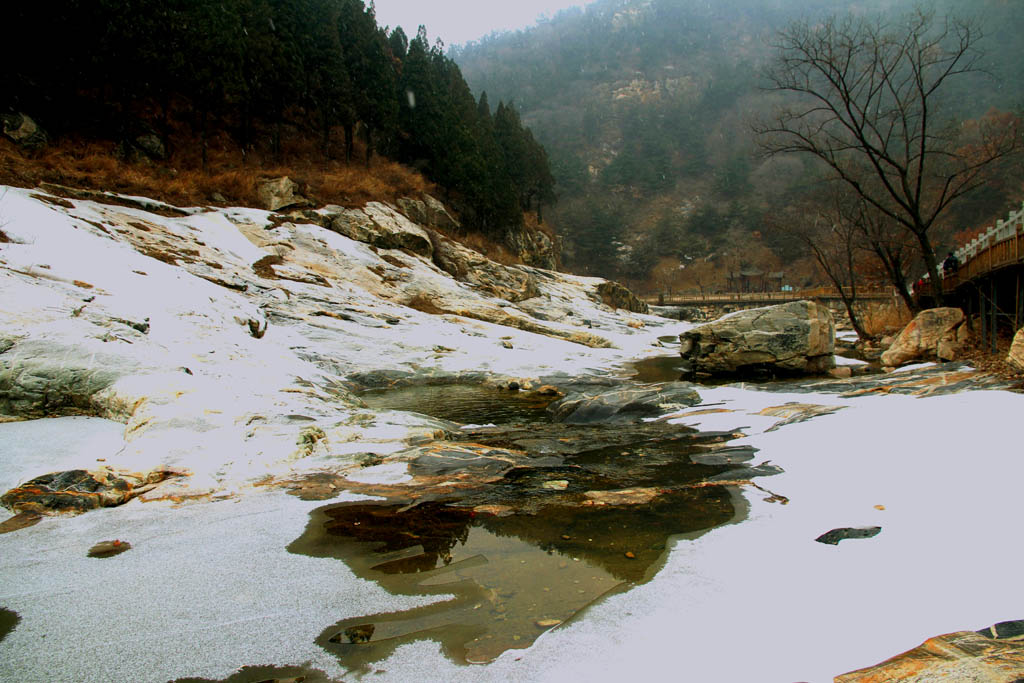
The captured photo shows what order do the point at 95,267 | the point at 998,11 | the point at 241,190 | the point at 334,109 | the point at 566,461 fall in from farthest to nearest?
the point at 998,11, the point at 334,109, the point at 241,190, the point at 95,267, the point at 566,461

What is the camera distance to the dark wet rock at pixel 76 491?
361 centimetres

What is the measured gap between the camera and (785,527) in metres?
3.20

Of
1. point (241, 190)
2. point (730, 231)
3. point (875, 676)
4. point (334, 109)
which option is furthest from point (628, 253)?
point (875, 676)

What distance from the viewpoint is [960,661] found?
180 centimetres

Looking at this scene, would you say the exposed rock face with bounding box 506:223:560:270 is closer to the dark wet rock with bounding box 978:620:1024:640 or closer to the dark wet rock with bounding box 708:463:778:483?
the dark wet rock with bounding box 708:463:778:483

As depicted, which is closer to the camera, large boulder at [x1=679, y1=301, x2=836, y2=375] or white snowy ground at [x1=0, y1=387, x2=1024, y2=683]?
white snowy ground at [x1=0, y1=387, x2=1024, y2=683]

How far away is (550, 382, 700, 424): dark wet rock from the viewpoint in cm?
875

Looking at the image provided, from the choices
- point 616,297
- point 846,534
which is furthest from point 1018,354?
point 616,297

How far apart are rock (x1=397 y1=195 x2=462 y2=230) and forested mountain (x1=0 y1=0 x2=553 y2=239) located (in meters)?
5.35

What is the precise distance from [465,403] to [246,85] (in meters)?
24.4

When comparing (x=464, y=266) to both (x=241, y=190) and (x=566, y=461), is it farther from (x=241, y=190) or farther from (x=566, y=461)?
(x=566, y=461)

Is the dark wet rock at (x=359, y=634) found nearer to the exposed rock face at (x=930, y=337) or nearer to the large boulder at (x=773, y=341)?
the large boulder at (x=773, y=341)

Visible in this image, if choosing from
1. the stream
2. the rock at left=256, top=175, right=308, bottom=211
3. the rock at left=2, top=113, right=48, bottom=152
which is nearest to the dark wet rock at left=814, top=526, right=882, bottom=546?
the stream

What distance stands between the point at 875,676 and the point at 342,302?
1688 centimetres
